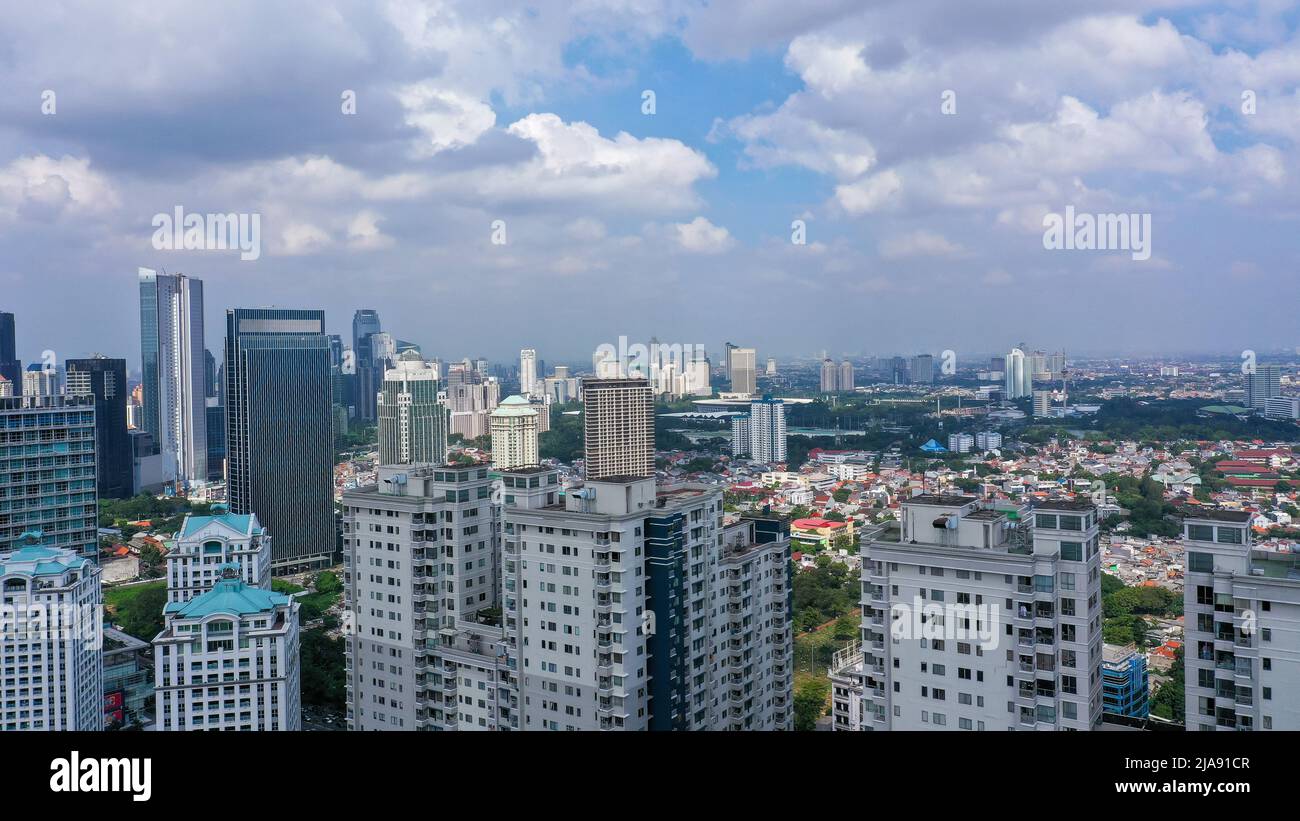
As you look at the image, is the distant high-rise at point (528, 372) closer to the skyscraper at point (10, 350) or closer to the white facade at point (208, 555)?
the skyscraper at point (10, 350)

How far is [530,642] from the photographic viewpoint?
16.2 feet

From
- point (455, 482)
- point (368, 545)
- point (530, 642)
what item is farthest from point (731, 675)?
point (368, 545)

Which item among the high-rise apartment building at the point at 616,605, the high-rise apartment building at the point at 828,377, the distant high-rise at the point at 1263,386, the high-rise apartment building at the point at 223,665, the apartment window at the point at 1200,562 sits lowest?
the high-rise apartment building at the point at 223,665

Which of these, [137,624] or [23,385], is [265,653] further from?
[23,385]

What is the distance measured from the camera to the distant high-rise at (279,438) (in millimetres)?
17141

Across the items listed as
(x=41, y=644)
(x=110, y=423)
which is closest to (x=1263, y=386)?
(x=41, y=644)

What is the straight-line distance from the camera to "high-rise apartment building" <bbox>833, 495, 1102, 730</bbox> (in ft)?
12.2

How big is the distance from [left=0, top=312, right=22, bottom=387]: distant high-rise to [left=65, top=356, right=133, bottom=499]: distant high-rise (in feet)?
7.66

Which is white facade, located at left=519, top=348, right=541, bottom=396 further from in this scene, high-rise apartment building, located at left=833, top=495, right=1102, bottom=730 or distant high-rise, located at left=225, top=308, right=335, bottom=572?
high-rise apartment building, located at left=833, top=495, right=1102, bottom=730

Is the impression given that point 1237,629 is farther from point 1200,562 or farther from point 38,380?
point 38,380

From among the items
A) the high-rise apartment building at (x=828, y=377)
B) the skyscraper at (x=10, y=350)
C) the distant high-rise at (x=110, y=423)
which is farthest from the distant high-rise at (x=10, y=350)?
the high-rise apartment building at (x=828, y=377)

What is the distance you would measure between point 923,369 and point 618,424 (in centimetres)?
1173

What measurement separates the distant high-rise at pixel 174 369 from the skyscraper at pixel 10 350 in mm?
5863

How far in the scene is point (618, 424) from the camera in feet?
56.5
